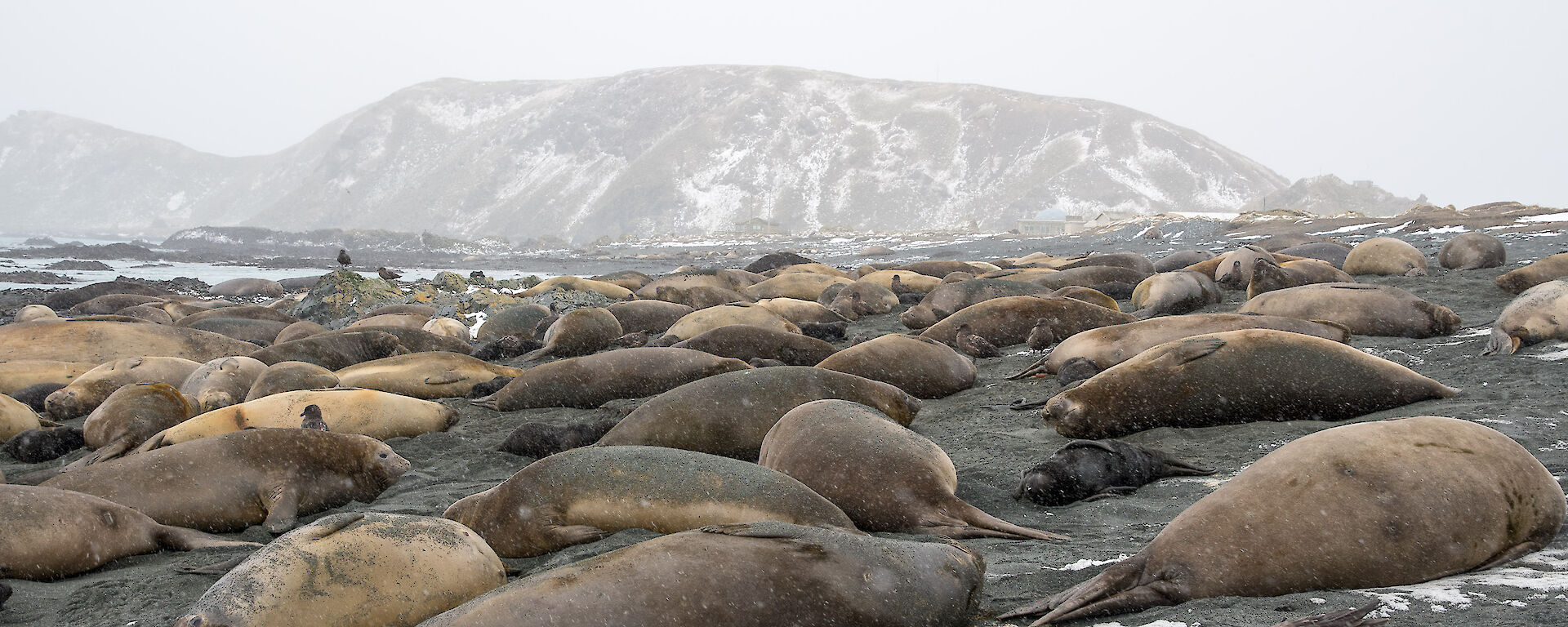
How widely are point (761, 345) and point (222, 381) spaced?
405cm

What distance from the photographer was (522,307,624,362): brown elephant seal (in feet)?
28.6

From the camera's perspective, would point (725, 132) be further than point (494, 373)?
Yes

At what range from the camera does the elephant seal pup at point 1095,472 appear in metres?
3.84

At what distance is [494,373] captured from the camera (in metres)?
7.38

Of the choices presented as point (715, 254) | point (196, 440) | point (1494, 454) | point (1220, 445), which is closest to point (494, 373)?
point (196, 440)

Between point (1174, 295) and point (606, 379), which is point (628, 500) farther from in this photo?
point (1174, 295)

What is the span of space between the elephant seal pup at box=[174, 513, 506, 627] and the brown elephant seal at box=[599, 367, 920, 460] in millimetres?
1733

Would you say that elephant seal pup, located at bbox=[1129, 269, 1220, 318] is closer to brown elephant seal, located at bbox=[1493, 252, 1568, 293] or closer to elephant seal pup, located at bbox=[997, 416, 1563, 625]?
brown elephant seal, located at bbox=[1493, 252, 1568, 293]

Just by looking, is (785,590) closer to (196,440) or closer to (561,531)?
(561,531)

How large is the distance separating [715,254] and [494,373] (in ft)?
124

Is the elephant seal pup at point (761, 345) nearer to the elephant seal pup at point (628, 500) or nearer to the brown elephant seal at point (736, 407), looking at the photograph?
the brown elephant seal at point (736, 407)

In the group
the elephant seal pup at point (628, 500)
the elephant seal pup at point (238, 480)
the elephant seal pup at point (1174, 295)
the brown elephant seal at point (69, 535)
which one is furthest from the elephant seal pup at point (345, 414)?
the elephant seal pup at point (1174, 295)

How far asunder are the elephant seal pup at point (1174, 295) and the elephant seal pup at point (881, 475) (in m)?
5.09

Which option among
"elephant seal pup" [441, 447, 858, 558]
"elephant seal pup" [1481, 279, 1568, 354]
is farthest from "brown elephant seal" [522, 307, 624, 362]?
"elephant seal pup" [1481, 279, 1568, 354]
